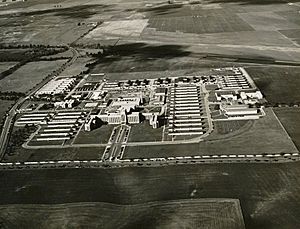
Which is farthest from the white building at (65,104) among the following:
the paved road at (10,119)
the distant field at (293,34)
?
the distant field at (293,34)

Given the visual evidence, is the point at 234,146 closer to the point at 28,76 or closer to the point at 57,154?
the point at 57,154

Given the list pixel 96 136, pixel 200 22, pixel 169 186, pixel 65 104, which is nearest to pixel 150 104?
pixel 96 136

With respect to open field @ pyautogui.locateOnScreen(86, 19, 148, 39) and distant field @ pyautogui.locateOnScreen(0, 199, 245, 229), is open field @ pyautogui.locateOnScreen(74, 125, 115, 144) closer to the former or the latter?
distant field @ pyautogui.locateOnScreen(0, 199, 245, 229)

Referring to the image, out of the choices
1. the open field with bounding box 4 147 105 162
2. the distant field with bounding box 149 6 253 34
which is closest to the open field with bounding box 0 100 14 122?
the open field with bounding box 4 147 105 162

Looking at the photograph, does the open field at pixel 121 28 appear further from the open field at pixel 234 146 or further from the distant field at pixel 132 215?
the distant field at pixel 132 215

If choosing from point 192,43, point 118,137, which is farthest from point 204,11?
point 118,137
